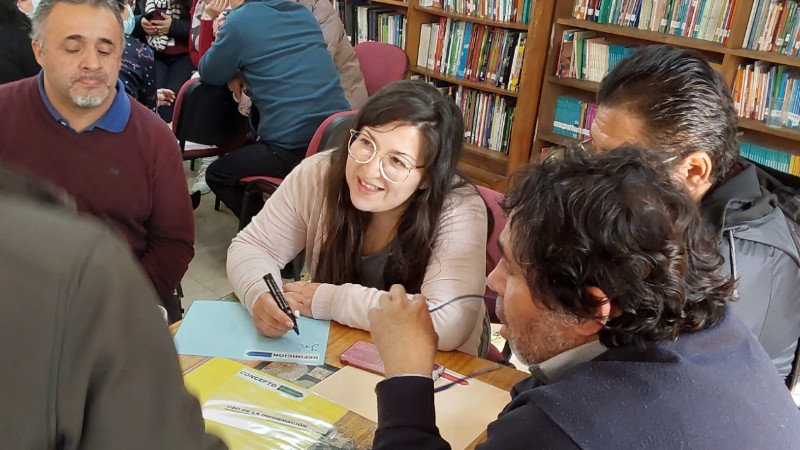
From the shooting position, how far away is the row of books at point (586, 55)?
339cm

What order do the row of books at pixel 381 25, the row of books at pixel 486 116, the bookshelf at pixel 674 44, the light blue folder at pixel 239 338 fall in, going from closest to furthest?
1. the light blue folder at pixel 239 338
2. the bookshelf at pixel 674 44
3. the row of books at pixel 486 116
4. the row of books at pixel 381 25

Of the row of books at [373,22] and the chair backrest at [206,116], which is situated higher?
the row of books at [373,22]

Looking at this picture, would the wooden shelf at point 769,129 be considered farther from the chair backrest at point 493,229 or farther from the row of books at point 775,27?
the chair backrest at point 493,229

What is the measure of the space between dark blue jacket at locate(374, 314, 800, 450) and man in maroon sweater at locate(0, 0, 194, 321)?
1.27 meters

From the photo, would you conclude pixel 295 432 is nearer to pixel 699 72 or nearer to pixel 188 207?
pixel 188 207

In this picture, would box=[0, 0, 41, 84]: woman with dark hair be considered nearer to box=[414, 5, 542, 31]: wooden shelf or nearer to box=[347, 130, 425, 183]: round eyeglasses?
box=[347, 130, 425, 183]: round eyeglasses

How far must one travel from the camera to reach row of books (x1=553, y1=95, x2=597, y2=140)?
3.56m

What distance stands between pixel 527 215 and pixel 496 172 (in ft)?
10.4

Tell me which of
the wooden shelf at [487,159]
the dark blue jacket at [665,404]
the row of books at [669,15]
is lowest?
the wooden shelf at [487,159]

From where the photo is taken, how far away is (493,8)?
3752mm

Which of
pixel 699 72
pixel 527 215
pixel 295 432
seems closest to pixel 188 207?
pixel 295 432

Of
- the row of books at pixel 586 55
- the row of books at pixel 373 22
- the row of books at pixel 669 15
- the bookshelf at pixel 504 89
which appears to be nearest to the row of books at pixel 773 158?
the row of books at pixel 669 15

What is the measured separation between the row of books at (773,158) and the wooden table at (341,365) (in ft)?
7.20

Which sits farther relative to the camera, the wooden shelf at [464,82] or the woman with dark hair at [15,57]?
the wooden shelf at [464,82]
